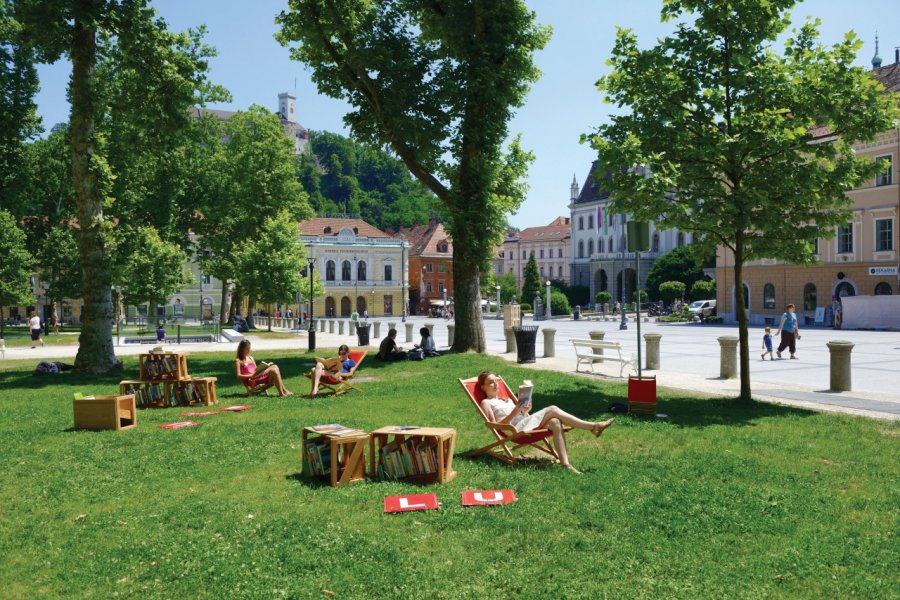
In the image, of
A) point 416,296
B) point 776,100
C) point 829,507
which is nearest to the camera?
point 829,507

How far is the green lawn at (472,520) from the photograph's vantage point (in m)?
4.73

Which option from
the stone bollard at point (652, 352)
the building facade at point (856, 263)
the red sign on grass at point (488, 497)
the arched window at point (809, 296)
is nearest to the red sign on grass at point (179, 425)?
the red sign on grass at point (488, 497)

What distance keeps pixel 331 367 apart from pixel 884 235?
1536 inches

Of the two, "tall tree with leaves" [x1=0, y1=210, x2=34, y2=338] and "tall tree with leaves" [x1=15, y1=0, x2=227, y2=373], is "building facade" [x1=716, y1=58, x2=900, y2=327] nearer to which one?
"tall tree with leaves" [x1=15, y1=0, x2=227, y2=373]

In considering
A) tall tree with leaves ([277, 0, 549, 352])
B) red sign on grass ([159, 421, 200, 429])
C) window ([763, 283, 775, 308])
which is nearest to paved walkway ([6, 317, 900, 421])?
tall tree with leaves ([277, 0, 549, 352])

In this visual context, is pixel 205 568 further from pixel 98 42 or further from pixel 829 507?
pixel 98 42

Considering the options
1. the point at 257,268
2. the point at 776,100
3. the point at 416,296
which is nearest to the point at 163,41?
the point at 776,100

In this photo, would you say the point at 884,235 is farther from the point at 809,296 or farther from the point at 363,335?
the point at 363,335

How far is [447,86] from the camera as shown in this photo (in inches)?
786

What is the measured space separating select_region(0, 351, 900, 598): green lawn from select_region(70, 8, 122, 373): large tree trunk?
8843 millimetres

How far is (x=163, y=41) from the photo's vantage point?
18.9 m

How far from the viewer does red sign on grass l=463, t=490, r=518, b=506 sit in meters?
6.32

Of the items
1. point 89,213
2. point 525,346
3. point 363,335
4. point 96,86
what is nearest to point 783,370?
point 525,346

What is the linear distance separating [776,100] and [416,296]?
83351 millimetres
